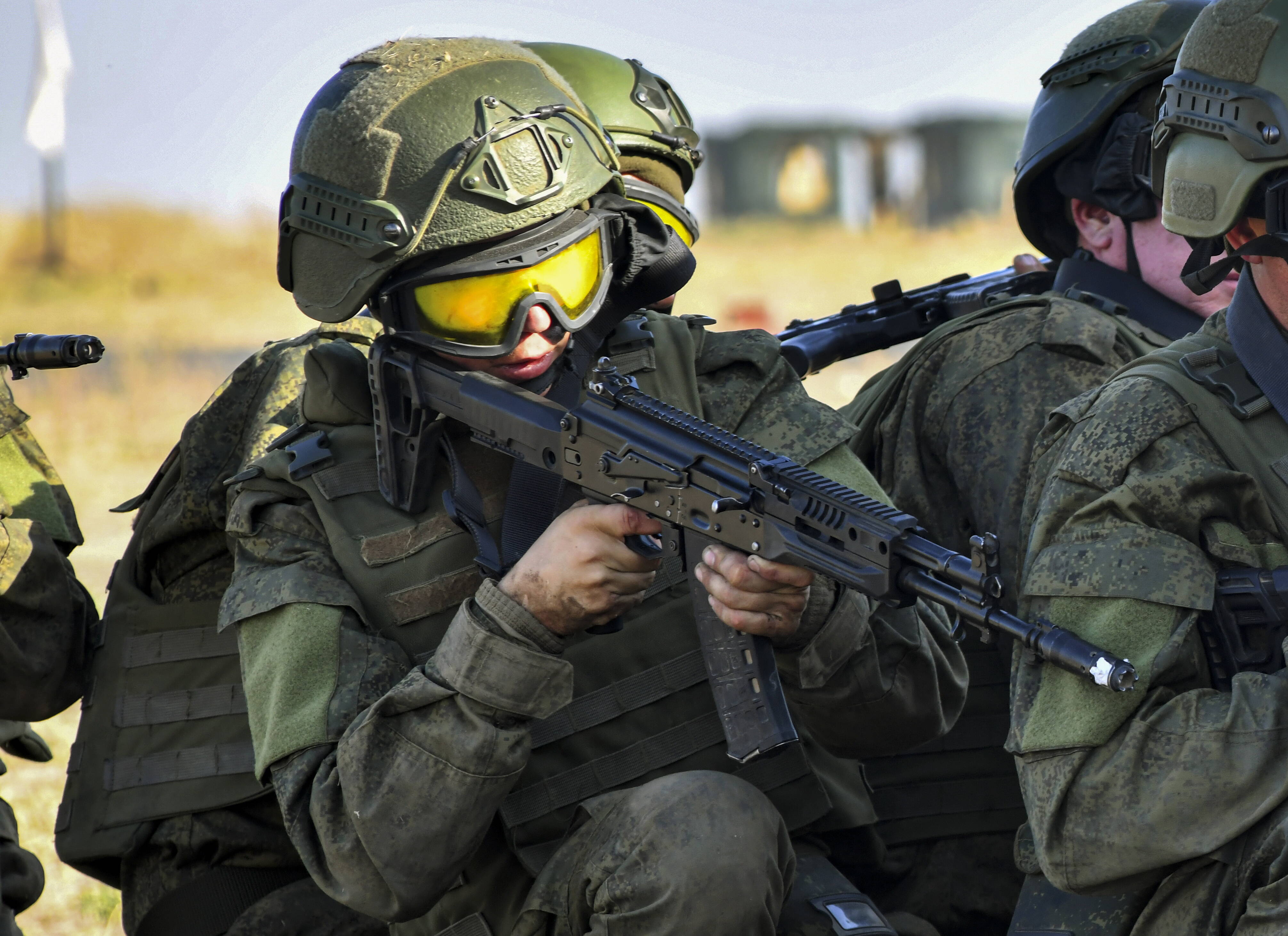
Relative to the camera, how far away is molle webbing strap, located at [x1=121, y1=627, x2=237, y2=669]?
12.9ft

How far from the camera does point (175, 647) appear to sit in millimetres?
3928

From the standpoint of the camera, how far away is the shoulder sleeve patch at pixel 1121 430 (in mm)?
2789

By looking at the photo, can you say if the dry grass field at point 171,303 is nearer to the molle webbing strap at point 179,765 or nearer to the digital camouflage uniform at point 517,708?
the molle webbing strap at point 179,765

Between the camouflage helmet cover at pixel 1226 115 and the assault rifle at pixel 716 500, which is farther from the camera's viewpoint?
the camouflage helmet cover at pixel 1226 115

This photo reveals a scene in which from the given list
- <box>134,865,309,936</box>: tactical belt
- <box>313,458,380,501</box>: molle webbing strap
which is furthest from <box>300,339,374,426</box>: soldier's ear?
<box>134,865,309,936</box>: tactical belt

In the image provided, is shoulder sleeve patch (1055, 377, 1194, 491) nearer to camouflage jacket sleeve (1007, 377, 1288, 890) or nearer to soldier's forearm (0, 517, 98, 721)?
camouflage jacket sleeve (1007, 377, 1288, 890)

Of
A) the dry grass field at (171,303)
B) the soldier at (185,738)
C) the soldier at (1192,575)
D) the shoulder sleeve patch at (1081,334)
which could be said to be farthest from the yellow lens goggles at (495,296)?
the dry grass field at (171,303)

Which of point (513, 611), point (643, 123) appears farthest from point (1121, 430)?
point (643, 123)

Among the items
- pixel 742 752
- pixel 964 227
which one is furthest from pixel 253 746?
pixel 964 227

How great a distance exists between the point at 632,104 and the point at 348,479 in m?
1.93

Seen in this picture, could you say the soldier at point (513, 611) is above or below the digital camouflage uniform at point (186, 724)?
above

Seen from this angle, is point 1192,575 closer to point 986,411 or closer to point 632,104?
point 986,411

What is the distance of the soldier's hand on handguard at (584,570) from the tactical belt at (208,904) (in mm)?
1220

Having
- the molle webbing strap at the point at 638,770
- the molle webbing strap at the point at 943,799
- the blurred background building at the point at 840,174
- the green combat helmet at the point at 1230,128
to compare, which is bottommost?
the blurred background building at the point at 840,174
